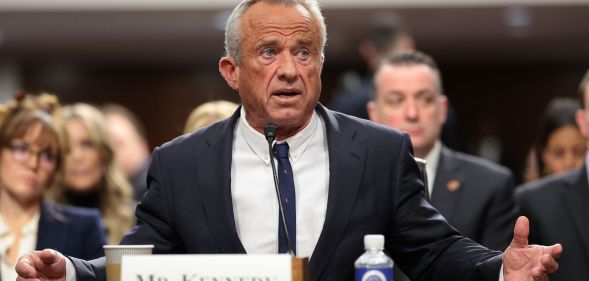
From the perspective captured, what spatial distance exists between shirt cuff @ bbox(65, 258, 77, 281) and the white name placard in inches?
16.2

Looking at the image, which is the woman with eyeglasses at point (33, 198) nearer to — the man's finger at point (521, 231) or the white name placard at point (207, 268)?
the white name placard at point (207, 268)

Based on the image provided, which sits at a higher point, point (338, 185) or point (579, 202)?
point (338, 185)

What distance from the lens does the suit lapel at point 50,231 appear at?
15.5 ft

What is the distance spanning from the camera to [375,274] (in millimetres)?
2590

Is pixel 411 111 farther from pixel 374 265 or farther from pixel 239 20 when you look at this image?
pixel 374 265

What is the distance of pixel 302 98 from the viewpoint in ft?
10.3

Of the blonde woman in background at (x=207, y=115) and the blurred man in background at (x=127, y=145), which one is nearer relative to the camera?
the blonde woman in background at (x=207, y=115)

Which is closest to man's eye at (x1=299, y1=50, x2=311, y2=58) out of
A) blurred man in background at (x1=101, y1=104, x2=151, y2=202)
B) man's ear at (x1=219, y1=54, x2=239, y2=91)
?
man's ear at (x1=219, y1=54, x2=239, y2=91)

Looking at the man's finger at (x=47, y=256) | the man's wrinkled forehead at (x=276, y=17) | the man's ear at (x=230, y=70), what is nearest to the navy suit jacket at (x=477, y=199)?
the man's ear at (x=230, y=70)

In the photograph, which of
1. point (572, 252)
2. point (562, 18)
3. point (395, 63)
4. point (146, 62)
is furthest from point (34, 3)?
point (572, 252)

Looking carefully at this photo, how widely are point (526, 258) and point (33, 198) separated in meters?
2.69

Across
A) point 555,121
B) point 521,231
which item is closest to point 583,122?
point 555,121

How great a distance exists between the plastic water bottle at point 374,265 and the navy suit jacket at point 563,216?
2.01 metres

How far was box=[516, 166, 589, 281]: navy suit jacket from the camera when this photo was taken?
14.8 feet
